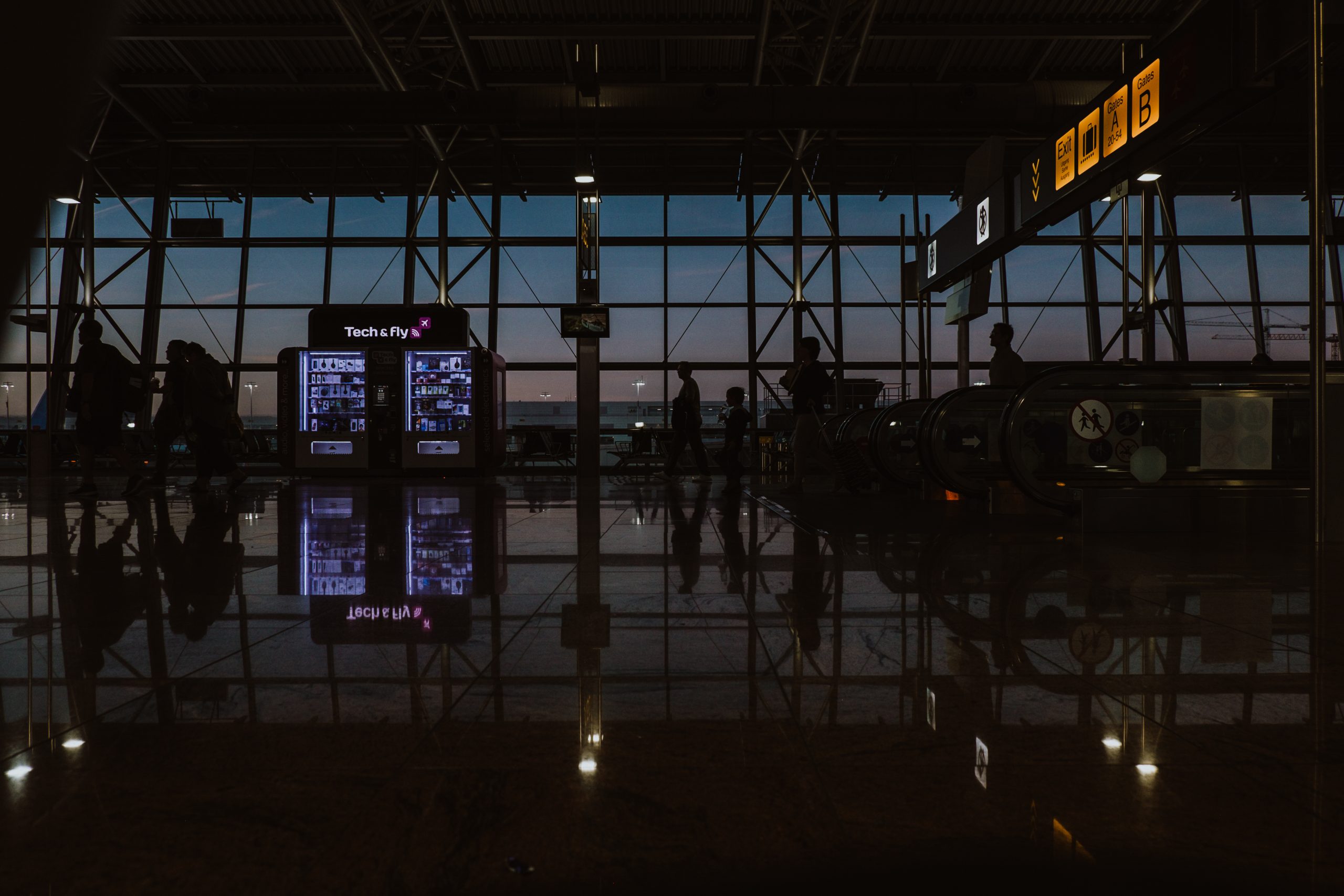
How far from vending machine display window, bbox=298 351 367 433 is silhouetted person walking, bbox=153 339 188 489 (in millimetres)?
2718

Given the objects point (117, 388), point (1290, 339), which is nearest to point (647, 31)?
point (117, 388)

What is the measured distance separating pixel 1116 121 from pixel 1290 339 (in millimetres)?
13612

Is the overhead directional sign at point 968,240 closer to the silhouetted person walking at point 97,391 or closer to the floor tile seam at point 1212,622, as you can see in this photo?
the floor tile seam at point 1212,622

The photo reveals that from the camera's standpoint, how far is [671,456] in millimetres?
13211

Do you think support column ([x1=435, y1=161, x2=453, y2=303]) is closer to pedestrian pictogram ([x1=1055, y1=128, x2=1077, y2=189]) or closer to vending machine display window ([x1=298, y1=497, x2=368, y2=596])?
vending machine display window ([x1=298, y1=497, x2=368, y2=596])

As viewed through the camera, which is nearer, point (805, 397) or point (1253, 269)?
point (805, 397)

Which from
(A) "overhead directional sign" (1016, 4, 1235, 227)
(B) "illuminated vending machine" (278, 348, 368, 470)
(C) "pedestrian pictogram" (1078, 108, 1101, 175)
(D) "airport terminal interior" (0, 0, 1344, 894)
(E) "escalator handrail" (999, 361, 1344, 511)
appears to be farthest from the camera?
(B) "illuminated vending machine" (278, 348, 368, 470)

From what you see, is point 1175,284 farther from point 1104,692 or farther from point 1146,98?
point 1104,692

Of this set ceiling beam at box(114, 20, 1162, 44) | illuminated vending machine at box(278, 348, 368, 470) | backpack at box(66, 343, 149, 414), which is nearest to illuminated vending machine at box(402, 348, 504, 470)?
illuminated vending machine at box(278, 348, 368, 470)

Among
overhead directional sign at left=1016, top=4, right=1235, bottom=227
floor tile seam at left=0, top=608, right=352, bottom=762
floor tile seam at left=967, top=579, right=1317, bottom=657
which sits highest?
overhead directional sign at left=1016, top=4, right=1235, bottom=227

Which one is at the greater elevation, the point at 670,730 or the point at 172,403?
the point at 172,403

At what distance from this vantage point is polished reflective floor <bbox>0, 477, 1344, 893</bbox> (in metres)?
1.29

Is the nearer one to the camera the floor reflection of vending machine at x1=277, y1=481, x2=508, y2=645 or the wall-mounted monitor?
the floor reflection of vending machine at x1=277, y1=481, x2=508, y2=645

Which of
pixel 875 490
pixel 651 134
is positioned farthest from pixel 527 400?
pixel 875 490
